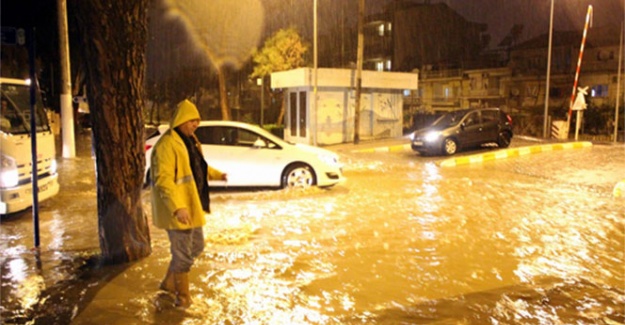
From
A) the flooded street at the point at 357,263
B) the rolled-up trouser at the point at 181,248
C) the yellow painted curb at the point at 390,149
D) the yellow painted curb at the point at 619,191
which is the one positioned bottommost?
the flooded street at the point at 357,263

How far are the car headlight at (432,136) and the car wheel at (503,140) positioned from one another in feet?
10.3

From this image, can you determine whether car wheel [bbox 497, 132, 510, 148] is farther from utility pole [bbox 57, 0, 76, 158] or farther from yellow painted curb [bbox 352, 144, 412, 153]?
utility pole [bbox 57, 0, 76, 158]

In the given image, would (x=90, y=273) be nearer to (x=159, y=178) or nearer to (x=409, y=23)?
(x=159, y=178)

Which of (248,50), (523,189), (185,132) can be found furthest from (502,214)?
(248,50)

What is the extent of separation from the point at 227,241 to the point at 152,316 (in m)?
2.45

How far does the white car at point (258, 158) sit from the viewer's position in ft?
35.1

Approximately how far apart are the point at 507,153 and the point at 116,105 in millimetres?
15417

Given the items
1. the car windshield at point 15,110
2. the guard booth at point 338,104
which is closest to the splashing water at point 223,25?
the guard booth at point 338,104

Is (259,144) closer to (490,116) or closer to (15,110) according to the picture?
(15,110)

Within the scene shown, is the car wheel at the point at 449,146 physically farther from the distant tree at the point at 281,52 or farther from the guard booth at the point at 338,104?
the distant tree at the point at 281,52

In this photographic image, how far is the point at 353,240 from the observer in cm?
707

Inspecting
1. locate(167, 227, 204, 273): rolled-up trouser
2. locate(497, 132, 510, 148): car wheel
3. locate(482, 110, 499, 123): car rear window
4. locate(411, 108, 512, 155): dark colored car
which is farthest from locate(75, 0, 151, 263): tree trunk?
locate(497, 132, 510, 148): car wheel

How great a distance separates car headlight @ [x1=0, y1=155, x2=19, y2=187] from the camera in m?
7.39

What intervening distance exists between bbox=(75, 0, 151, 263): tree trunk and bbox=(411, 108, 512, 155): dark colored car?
46.0 ft
